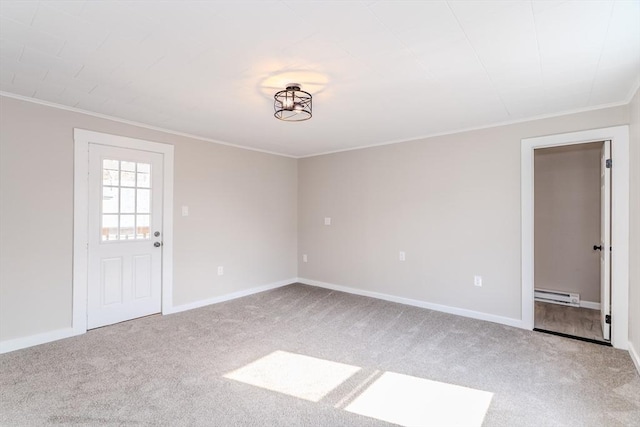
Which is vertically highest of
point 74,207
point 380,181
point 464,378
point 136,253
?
point 380,181

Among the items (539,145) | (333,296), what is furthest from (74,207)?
(539,145)

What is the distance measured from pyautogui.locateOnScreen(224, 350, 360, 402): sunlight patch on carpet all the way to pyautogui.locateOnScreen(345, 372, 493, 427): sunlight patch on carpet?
0.27m

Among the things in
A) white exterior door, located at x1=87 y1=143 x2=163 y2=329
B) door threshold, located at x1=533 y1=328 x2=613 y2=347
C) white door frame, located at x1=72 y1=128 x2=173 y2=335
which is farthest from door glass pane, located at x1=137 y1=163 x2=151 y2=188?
door threshold, located at x1=533 y1=328 x2=613 y2=347

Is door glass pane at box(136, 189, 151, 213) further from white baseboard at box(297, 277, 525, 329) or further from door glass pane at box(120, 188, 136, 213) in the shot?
white baseboard at box(297, 277, 525, 329)

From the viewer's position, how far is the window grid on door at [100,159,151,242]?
11.7 feet

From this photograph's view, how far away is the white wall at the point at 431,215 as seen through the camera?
11.9 ft

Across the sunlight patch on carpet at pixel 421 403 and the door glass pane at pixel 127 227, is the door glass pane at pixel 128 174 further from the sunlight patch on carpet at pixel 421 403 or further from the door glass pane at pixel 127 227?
the sunlight patch on carpet at pixel 421 403

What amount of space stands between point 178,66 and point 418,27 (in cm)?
166

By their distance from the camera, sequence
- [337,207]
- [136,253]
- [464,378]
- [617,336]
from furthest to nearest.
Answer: [337,207]
[136,253]
[617,336]
[464,378]

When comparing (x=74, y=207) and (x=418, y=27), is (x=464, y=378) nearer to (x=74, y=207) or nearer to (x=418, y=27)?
(x=418, y=27)

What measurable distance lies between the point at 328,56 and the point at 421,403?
2.45 m

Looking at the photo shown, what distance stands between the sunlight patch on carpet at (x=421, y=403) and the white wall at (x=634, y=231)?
62.2 inches

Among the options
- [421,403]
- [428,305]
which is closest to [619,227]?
[428,305]

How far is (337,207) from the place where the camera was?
17.3ft
